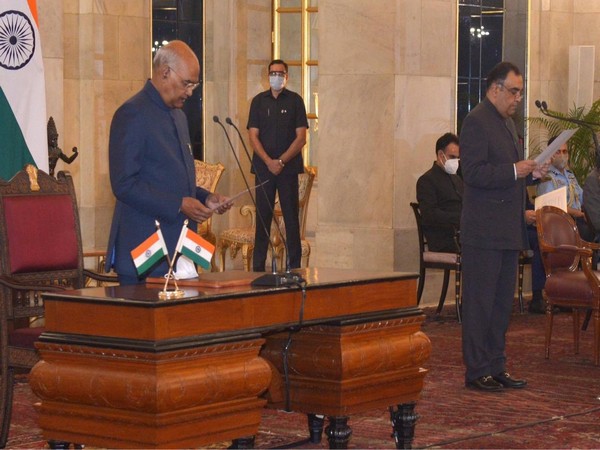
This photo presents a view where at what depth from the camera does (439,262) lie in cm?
1038

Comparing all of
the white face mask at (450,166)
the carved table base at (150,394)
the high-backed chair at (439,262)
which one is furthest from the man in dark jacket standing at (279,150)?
the carved table base at (150,394)

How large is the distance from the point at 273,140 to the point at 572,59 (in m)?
3.92

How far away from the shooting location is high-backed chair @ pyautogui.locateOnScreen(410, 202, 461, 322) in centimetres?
1027

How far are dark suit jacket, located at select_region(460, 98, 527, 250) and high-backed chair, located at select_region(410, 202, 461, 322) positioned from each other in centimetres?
292

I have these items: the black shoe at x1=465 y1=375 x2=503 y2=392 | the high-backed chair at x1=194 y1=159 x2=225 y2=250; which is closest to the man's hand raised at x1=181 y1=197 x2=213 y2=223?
the black shoe at x1=465 y1=375 x2=503 y2=392

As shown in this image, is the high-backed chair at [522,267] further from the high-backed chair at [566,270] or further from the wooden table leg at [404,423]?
the wooden table leg at [404,423]

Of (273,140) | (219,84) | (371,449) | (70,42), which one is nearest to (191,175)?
(371,449)

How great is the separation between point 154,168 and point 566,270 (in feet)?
13.8

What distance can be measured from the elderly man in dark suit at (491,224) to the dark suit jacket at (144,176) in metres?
2.43

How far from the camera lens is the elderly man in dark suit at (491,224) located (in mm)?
7199

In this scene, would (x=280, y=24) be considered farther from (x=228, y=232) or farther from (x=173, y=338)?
(x=173, y=338)

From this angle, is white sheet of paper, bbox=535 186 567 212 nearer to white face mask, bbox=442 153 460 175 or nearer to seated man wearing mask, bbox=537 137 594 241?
white face mask, bbox=442 153 460 175

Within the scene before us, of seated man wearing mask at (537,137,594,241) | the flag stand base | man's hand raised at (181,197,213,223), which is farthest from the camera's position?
seated man wearing mask at (537,137,594,241)

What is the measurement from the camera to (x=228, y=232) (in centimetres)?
1123
